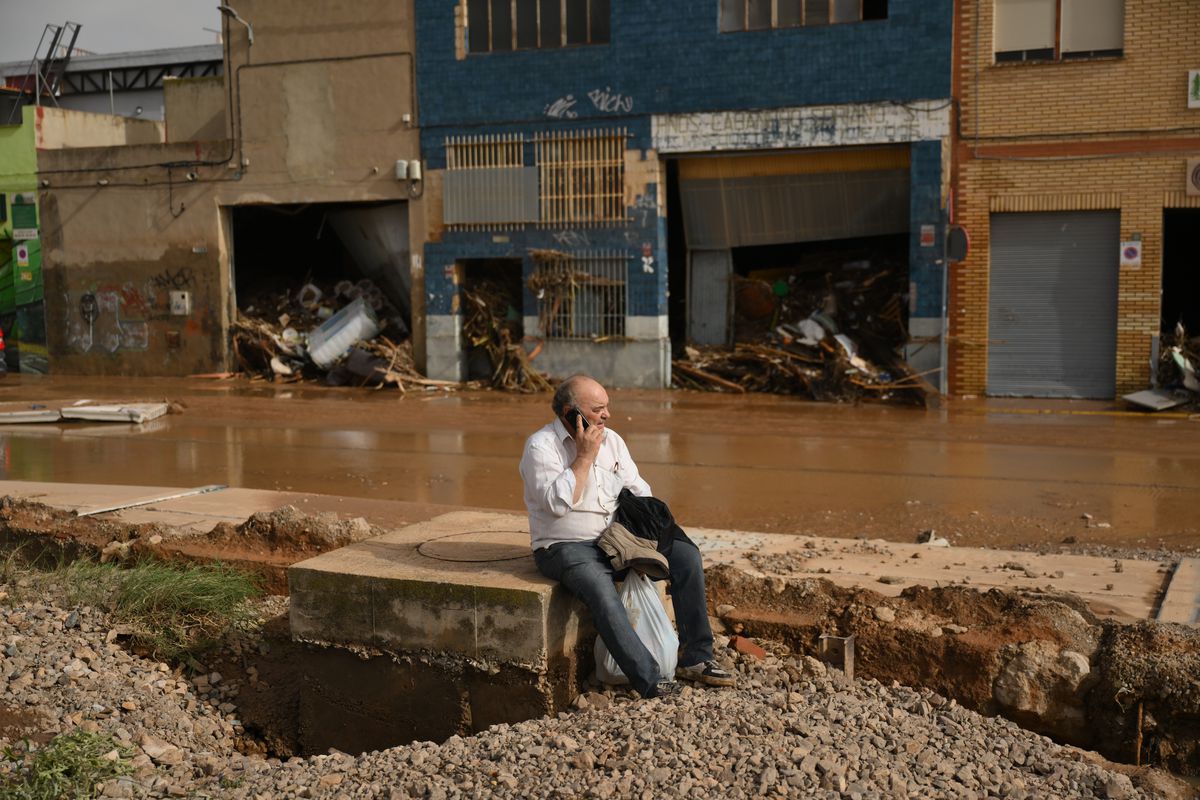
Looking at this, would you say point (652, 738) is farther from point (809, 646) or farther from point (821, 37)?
point (821, 37)

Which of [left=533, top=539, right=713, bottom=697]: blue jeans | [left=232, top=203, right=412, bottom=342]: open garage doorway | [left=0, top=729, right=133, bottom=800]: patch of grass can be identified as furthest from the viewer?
[left=232, top=203, right=412, bottom=342]: open garage doorway

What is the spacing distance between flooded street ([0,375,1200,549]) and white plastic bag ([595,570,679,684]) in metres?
4.03

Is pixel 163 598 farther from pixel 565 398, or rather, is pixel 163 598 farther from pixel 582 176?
pixel 582 176

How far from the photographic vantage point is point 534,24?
19969 millimetres

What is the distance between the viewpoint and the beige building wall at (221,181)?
21.2 m

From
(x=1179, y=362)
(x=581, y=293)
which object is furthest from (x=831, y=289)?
(x=1179, y=362)

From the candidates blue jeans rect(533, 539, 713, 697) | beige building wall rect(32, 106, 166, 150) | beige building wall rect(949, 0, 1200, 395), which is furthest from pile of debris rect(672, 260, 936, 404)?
beige building wall rect(32, 106, 166, 150)

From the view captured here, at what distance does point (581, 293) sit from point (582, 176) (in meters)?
1.97

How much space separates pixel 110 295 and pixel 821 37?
14.8 meters

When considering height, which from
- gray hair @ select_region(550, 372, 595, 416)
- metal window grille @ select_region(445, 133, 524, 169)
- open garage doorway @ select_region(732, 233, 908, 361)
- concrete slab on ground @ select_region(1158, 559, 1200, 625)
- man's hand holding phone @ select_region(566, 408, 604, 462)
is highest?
metal window grille @ select_region(445, 133, 524, 169)

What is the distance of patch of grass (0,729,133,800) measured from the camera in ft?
14.5

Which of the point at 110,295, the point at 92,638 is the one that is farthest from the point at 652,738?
the point at 110,295

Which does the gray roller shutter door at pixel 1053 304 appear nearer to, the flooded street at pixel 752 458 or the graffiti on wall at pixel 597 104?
the flooded street at pixel 752 458

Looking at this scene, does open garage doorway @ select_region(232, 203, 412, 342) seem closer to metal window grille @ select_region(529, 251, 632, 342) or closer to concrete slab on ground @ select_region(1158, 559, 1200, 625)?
metal window grille @ select_region(529, 251, 632, 342)
